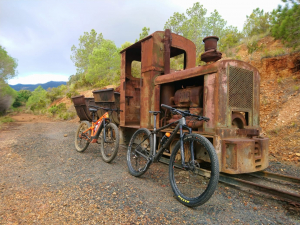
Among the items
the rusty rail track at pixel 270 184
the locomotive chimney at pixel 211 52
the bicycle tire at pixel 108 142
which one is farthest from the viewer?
the bicycle tire at pixel 108 142

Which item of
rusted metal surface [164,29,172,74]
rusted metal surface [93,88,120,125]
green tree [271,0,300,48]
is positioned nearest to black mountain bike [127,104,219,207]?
rusted metal surface [164,29,172,74]

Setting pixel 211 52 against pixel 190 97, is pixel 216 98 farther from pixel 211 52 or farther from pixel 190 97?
pixel 211 52

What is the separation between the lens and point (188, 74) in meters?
3.77

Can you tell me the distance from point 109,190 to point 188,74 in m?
2.46

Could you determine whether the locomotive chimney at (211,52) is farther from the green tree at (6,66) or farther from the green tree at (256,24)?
the green tree at (6,66)

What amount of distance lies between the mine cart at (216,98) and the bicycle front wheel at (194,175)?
0.37 meters

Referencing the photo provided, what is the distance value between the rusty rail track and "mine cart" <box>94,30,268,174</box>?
0.71 ft

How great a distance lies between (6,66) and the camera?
16406mm

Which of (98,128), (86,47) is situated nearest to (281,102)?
(98,128)

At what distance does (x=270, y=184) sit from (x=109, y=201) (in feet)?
8.74

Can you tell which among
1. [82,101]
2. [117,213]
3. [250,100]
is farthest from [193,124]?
[82,101]

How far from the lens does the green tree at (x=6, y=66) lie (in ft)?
53.2

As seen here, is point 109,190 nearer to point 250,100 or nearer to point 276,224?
point 276,224

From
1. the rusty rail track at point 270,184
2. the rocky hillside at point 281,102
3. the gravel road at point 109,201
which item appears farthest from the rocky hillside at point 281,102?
the rusty rail track at point 270,184
